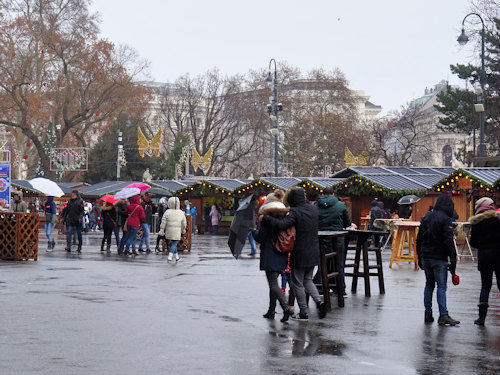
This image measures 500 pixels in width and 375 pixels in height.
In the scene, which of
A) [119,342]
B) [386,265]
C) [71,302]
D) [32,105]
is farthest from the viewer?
[32,105]

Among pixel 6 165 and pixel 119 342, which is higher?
pixel 6 165

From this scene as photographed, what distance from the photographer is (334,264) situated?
15.0 meters

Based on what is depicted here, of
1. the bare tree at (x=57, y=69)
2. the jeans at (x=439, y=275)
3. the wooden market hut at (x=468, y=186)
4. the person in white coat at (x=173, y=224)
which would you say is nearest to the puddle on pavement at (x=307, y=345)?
the jeans at (x=439, y=275)

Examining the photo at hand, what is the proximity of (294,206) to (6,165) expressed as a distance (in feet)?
49.1

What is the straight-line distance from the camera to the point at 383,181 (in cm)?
4091

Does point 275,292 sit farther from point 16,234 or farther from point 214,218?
point 214,218

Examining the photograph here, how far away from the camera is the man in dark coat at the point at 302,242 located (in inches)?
500

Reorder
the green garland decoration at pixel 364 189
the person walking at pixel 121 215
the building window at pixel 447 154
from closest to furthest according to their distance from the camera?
the person walking at pixel 121 215
the green garland decoration at pixel 364 189
the building window at pixel 447 154

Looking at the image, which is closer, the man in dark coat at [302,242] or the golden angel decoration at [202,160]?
the man in dark coat at [302,242]

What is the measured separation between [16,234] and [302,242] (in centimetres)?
1196

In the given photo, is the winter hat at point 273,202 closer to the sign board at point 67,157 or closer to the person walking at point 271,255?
the person walking at point 271,255

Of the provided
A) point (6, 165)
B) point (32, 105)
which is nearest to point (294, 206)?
point (6, 165)

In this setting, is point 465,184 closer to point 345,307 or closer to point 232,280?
point 232,280

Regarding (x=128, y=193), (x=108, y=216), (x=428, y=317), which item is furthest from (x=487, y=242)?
(x=108, y=216)
